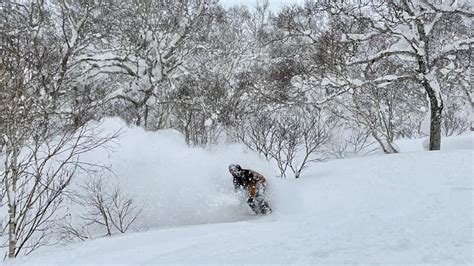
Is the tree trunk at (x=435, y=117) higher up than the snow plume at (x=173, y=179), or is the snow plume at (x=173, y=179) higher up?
the tree trunk at (x=435, y=117)

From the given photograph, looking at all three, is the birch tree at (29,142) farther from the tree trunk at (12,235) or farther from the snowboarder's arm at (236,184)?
the snowboarder's arm at (236,184)

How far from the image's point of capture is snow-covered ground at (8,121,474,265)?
4.83m

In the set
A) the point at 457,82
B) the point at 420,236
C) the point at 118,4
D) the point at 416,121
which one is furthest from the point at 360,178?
the point at 416,121

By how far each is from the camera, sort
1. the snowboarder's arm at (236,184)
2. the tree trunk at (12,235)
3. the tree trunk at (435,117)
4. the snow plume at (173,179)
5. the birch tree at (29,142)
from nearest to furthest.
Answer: the tree trunk at (12,235) → the birch tree at (29,142) → the snowboarder's arm at (236,184) → the snow plume at (173,179) → the tree trunk at (435,117)

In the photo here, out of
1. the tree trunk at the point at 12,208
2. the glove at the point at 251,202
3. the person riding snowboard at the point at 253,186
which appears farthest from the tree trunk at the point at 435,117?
the tree trunk at the point at 12,208

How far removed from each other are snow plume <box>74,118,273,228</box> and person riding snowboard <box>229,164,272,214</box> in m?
0.39

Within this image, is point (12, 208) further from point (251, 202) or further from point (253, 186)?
point (253, 186)

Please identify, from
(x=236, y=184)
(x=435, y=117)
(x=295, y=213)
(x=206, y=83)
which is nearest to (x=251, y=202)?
(x=236, y=184)

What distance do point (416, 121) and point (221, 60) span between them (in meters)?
12.5

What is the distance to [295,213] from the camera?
7836mm

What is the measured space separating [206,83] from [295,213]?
16674mm

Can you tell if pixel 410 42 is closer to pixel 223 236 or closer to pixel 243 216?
pixel 243 216

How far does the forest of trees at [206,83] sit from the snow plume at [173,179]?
0.52 m

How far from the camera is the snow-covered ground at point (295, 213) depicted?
483 cm
